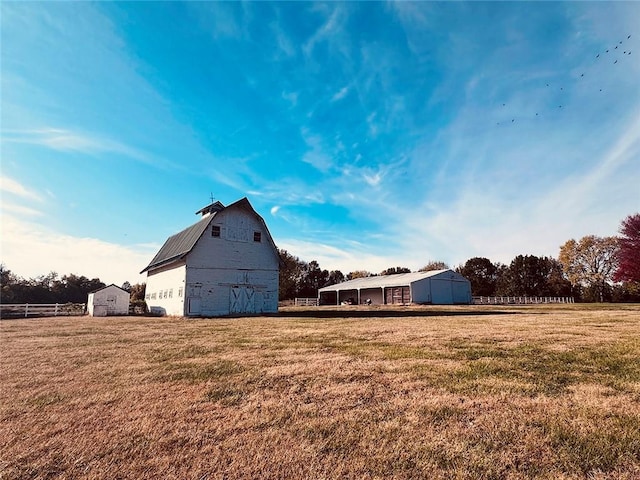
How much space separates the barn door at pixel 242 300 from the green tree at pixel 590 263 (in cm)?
5746

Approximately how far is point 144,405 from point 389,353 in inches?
198

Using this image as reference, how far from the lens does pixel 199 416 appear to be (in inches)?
164

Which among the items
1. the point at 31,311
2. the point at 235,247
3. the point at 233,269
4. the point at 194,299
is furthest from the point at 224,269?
the point at 31,311

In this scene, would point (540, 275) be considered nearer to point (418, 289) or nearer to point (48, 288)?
point (418, 289)

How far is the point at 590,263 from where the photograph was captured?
57.6 metres

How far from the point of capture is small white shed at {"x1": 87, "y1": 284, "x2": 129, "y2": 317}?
28.1 m

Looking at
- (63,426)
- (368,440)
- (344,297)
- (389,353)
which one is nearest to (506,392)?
(368,440)

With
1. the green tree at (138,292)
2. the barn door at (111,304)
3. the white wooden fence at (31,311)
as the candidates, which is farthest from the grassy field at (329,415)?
the green tree at (138,292)

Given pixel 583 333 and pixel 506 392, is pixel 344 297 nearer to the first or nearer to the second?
pixel 583 333

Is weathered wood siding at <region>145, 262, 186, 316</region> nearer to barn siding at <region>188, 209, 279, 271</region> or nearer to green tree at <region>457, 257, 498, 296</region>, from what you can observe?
barn siding at <region>188, 209, 279, 271</region>

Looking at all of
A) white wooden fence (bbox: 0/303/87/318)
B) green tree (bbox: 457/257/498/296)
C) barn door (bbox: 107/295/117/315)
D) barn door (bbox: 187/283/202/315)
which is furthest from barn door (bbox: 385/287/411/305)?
green tree (bbox: 457/257/498/296)

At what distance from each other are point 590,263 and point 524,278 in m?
13.0

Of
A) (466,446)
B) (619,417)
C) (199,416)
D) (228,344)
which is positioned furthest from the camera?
(228,344)

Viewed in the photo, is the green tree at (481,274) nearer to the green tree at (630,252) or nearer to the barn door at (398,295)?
the barn door at (398,295)
